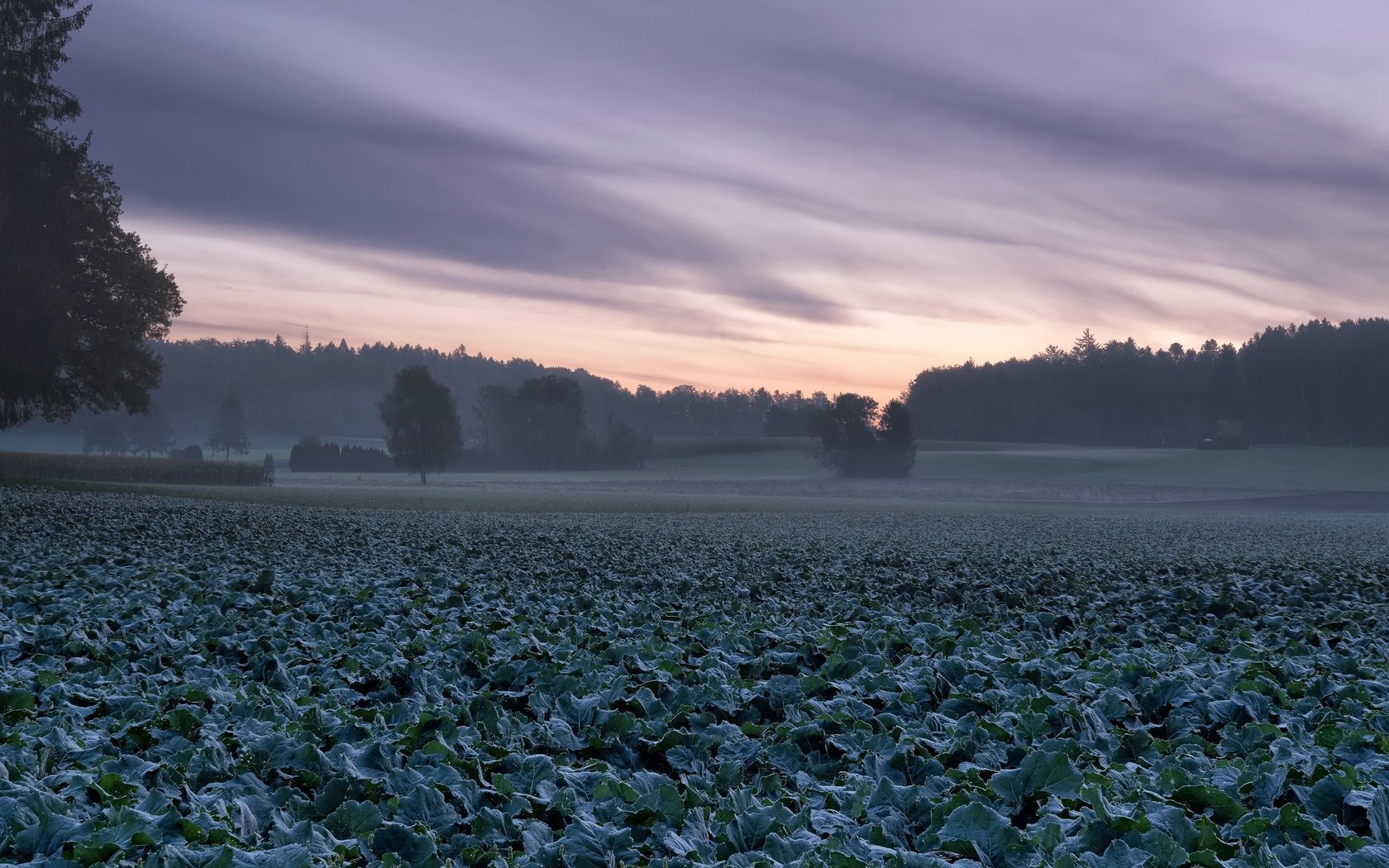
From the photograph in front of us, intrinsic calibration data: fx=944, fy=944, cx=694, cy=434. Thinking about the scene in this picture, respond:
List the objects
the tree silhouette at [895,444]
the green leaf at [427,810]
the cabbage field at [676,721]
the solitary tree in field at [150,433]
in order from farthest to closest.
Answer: the solitary tree in field at [150,433], the tree silhouette at [895,444], the green leaf at [427,810], the cabbage field at [676,721]

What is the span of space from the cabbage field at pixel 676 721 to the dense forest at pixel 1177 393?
10553 centimetres

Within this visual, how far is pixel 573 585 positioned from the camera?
482 inches

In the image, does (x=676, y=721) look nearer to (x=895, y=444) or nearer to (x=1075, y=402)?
(x=895, y=444)

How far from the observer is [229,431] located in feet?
408

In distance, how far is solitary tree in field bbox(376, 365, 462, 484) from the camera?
246 feet

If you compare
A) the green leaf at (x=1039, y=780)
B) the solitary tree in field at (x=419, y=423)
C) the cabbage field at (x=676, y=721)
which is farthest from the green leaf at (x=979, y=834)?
the solitary tree in field at (x=419, y=423)

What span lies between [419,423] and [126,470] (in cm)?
2751

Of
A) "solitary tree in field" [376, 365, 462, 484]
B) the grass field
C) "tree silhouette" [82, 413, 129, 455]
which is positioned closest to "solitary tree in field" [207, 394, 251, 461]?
"tree silhouette" [82, 413, 129, 455]


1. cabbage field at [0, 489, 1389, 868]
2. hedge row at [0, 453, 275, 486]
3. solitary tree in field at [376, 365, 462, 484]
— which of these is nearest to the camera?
cabbage field at [0, 489, 1389, 868]

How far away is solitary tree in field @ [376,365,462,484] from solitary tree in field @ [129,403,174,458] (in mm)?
60320

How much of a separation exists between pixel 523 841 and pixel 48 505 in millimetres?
25376

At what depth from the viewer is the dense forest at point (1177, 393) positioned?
10250 cm

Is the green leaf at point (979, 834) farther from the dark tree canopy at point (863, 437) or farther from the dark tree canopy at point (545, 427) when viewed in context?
the dark tree canopy at point (545, 427)

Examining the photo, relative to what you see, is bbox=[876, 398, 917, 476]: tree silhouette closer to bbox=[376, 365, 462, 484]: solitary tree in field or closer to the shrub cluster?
bbox=[376, 365, 462, 484]: solitary tree in field
